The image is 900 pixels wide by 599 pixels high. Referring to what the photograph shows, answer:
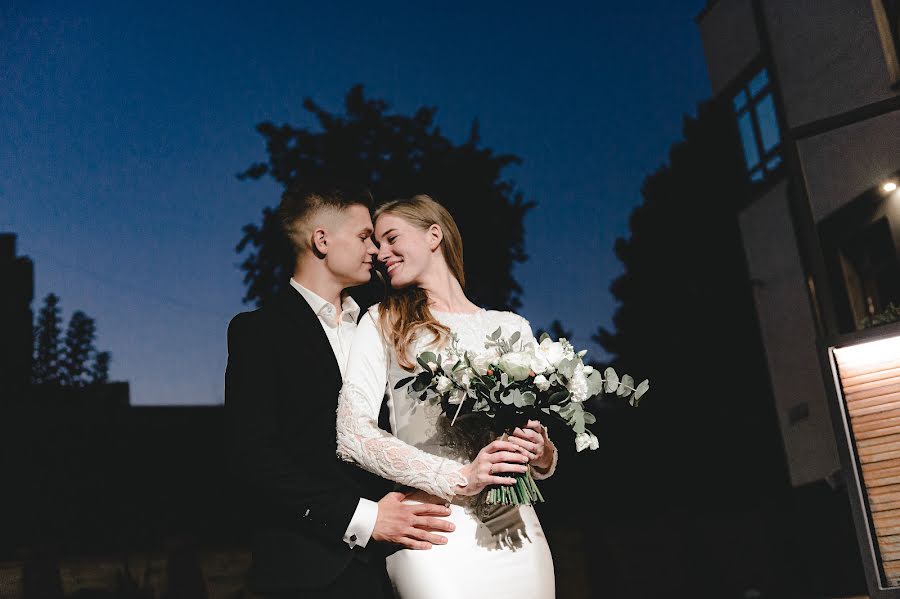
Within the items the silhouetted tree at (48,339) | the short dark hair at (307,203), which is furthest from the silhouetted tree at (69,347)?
the short dark hair at (307,203)

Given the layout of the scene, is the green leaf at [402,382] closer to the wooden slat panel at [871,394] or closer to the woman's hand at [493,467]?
the woman's hand at [493,467]

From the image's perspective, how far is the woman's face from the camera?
2801 mm

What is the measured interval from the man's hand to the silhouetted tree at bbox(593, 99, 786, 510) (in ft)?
36.8

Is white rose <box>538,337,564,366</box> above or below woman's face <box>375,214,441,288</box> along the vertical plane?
below

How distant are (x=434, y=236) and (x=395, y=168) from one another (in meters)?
6.27

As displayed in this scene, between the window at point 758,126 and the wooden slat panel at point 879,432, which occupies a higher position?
the window at point 758,126

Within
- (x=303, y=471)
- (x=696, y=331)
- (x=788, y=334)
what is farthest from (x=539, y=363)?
(x=696, y=331)

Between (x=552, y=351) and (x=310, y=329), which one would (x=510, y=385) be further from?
(x=310, y=329)

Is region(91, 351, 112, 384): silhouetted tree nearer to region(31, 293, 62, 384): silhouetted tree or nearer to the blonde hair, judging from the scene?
region(31, 293, 62, 384): silhouetted tree

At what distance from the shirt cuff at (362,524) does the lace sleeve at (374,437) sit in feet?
0.35

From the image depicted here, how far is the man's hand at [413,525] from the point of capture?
2369mm

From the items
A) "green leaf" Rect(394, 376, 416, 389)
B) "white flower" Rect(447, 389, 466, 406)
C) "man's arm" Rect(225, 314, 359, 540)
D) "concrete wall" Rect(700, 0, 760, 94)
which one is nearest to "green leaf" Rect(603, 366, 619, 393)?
"white flower" Rect(447, 389, 466, 406)

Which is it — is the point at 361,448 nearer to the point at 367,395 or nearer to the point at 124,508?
the point at 367,395

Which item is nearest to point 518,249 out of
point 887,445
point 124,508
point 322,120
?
point 322,120
